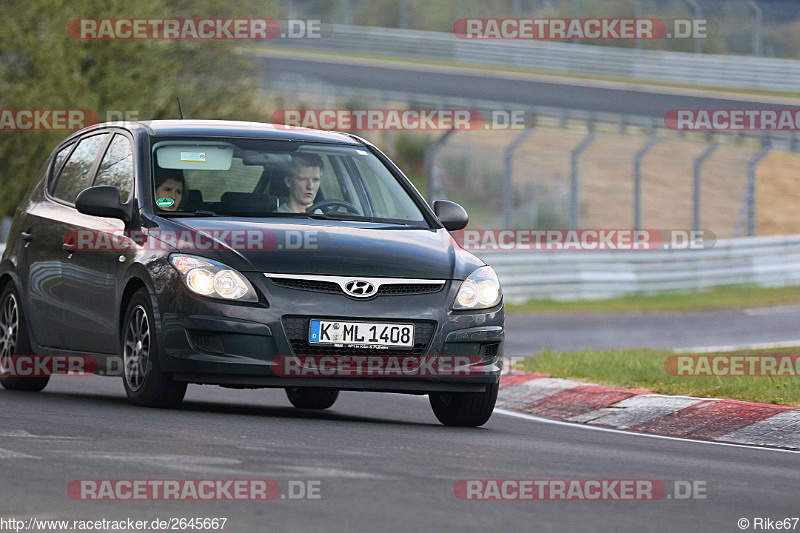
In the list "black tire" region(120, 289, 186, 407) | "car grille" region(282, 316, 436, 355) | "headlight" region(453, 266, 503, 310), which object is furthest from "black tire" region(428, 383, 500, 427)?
"black tire" region(120, 289, 186, 407)

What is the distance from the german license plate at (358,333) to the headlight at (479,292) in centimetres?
38

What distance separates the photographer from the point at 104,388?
37.6 ft

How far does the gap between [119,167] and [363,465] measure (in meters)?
3.64

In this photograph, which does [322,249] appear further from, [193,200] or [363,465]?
[363,465]

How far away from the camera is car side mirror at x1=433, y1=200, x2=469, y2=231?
9750 millimetres

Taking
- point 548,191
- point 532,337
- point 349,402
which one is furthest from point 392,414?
point 548,191

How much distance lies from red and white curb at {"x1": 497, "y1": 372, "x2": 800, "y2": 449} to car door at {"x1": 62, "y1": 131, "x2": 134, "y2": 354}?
3.06m

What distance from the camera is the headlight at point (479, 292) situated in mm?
8789

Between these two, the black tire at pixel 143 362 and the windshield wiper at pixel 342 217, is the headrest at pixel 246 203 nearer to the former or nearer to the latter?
the windshield wiper at pixel 342 217

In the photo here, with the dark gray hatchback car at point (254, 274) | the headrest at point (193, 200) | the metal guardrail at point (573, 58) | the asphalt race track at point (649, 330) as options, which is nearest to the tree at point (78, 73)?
the asphalt race track at point (649, 330)

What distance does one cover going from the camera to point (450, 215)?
9789 millimetres

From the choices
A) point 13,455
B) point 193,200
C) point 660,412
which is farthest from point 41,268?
point 660,412

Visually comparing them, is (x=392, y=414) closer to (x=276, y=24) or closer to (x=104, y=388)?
(x=104, y=388)

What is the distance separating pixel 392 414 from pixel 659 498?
160 inches
